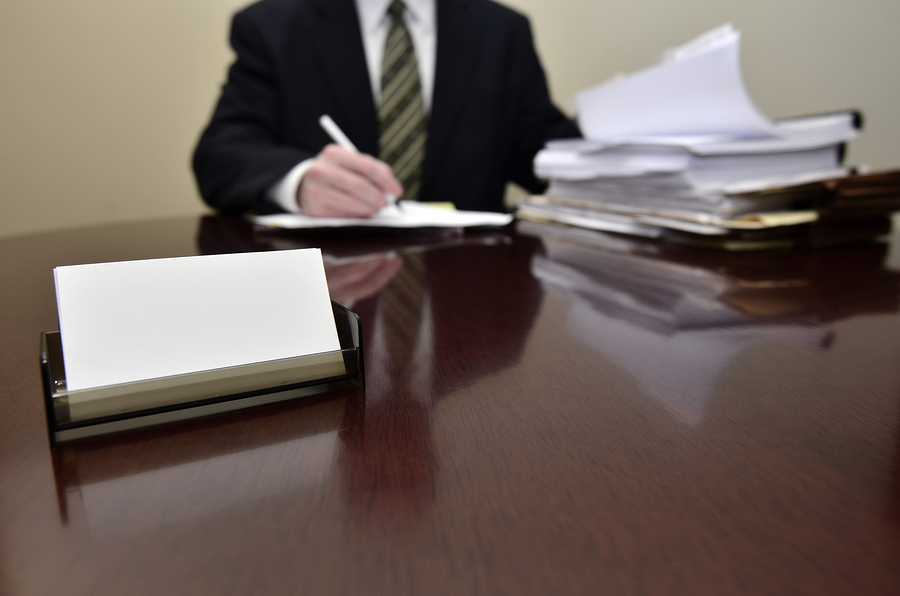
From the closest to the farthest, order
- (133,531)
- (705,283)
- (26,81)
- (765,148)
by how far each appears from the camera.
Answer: (133,531), (705,283), (765,148), (26,81)

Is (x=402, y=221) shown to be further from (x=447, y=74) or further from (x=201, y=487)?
(x=447, y=74)

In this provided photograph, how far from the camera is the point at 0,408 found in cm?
21

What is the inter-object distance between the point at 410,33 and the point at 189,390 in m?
1.44

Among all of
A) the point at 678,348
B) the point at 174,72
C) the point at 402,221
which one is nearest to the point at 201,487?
the point at 678,348

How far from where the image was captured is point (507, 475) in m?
0.16

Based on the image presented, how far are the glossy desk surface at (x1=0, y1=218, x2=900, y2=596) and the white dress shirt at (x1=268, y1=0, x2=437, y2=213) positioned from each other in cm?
121

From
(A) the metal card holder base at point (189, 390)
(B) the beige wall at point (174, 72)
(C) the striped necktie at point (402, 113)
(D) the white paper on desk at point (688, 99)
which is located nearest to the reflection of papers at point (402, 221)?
(D) the white paper on desk at point (688, 99)

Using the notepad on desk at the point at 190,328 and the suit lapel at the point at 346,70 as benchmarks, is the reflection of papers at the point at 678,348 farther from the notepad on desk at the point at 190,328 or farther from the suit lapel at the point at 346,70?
the suit lapel at the point at 346,70

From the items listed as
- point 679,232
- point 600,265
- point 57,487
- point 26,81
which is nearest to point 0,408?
point 57,487

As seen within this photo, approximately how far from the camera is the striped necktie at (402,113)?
135 cm

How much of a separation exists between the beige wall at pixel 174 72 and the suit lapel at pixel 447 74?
1.93 feet

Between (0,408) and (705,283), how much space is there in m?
0.44

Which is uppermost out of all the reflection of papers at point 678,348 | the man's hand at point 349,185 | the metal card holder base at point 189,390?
the man's hand at point 349,185

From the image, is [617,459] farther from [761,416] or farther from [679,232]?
[679,232]
